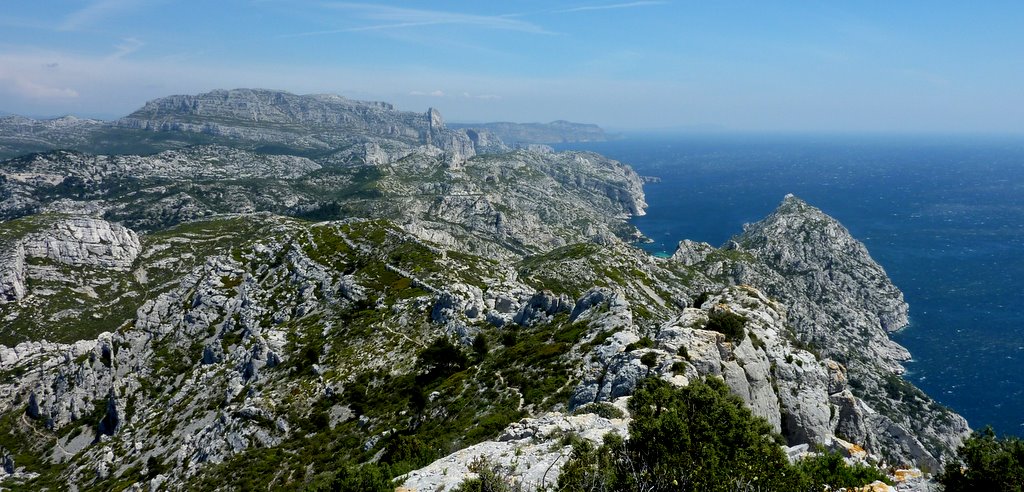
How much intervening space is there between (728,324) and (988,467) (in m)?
29.3

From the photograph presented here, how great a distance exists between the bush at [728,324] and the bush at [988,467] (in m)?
25.9

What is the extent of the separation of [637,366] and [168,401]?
7807cm

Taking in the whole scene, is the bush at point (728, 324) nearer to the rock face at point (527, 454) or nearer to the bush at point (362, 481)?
the rock face at point (527, 454)

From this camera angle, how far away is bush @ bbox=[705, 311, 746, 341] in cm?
5158

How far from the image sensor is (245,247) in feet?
387

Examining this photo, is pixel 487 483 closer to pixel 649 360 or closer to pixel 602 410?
pixel 602 410

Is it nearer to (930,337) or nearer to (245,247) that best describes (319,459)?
(245,247)

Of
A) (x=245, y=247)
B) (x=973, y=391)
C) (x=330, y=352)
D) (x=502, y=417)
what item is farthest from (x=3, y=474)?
(x=973, y=391)

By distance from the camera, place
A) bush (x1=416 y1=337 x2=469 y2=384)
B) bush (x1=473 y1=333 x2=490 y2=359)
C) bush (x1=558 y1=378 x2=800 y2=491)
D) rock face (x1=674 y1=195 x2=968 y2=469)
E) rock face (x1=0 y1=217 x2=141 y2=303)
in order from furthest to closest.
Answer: rock face (x1=0 y1=217 x2=141 y2=303) → bush (x1=473 y1=333 x2=490 y2=359) → bush (x1=416 y1=337 x2=469 y2=384) → rock face (x1=674 y1=195 x2=968 y2=469) → bush (x1=558 y1=378 x2=800 y2=491)

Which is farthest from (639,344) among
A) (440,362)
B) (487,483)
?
(440,362)

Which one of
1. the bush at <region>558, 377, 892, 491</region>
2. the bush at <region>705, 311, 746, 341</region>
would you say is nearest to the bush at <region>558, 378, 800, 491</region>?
the bush at <region>558, 377, 892, 491</region>

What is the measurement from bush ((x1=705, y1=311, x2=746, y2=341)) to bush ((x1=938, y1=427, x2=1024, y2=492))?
25949mm

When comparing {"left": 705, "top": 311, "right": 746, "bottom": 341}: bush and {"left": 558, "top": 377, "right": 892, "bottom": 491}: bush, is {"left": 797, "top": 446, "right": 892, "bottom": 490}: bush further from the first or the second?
{"left": 705, "top": 311, "right": 746, "bottom": 341}: bush

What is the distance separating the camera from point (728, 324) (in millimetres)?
52562
